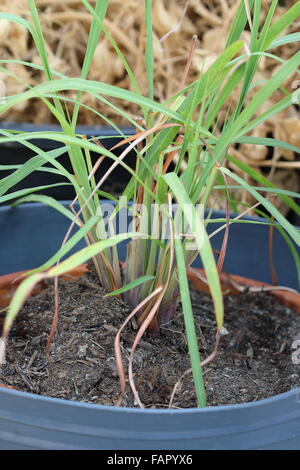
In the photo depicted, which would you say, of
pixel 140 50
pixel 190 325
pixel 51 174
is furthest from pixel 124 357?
pixel 140 50

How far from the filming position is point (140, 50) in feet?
4.31

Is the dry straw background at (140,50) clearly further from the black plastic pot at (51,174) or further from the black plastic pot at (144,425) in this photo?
the black plastic pot at (144,425)

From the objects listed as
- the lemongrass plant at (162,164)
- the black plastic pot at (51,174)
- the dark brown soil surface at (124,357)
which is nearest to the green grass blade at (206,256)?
the lemongrass plant at (162,164)

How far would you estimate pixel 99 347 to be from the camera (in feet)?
1.97

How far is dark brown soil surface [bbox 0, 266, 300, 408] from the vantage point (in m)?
A: 0.57

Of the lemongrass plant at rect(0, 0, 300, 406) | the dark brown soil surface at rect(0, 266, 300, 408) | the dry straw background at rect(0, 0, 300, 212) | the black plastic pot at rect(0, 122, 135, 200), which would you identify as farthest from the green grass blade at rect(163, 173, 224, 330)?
the dry straw background at rect(0, 0, 300, 212)

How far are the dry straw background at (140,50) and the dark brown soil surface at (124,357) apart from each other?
62 cm

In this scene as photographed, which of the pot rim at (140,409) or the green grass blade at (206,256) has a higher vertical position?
the green grass blade at (206,256)

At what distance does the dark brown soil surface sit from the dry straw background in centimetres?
62

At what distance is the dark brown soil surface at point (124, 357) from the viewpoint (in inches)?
22.5

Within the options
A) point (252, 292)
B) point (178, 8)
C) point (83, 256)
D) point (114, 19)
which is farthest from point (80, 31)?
point (83, 256)

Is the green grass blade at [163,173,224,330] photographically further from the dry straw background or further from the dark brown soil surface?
the dry straw background

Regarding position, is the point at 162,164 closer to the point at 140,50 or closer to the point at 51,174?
the point at 51,174
